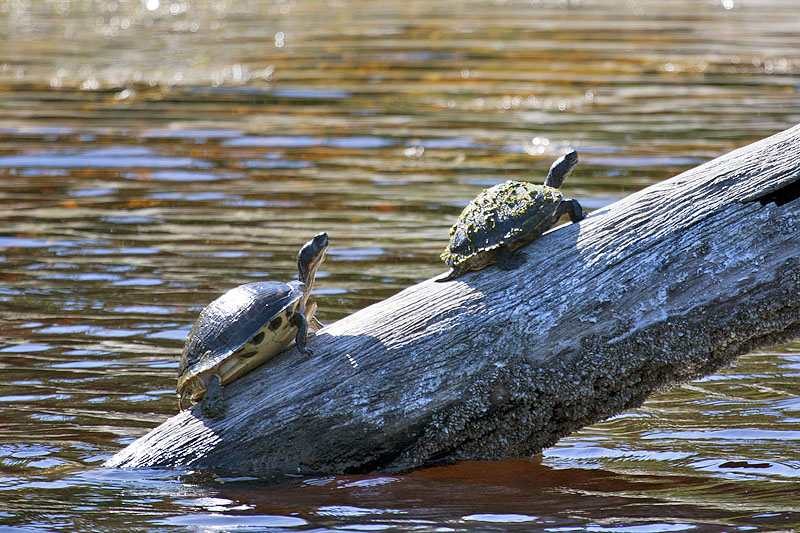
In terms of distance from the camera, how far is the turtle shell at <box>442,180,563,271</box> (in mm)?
4762

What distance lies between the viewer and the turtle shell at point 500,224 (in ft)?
15.6

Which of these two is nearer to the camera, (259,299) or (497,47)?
(259,299)

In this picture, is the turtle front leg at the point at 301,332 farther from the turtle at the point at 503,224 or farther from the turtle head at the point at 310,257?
the turtle at the point at 503,224

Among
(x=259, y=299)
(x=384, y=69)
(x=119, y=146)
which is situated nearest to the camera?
(x=259, y=299)

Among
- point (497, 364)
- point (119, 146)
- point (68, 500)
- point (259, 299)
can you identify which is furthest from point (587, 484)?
point (119, 146)

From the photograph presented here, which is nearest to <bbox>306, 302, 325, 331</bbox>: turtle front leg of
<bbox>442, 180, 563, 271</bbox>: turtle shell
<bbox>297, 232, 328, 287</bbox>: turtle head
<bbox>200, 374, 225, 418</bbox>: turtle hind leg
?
<bbox>297, 232, 328, 287</bbox>: turtle head

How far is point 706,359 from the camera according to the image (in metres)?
4.61

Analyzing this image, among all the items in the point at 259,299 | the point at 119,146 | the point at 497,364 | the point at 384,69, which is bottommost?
the point at 497,364

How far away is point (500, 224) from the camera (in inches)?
189

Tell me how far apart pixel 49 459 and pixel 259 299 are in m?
1.41

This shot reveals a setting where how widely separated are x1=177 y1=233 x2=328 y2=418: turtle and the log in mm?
85

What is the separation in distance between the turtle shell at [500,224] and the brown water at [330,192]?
99cm

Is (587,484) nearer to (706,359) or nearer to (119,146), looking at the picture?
(706,359)

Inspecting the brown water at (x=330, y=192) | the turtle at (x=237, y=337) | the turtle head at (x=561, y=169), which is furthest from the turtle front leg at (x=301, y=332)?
the turtle head at (x=561, y=169)
